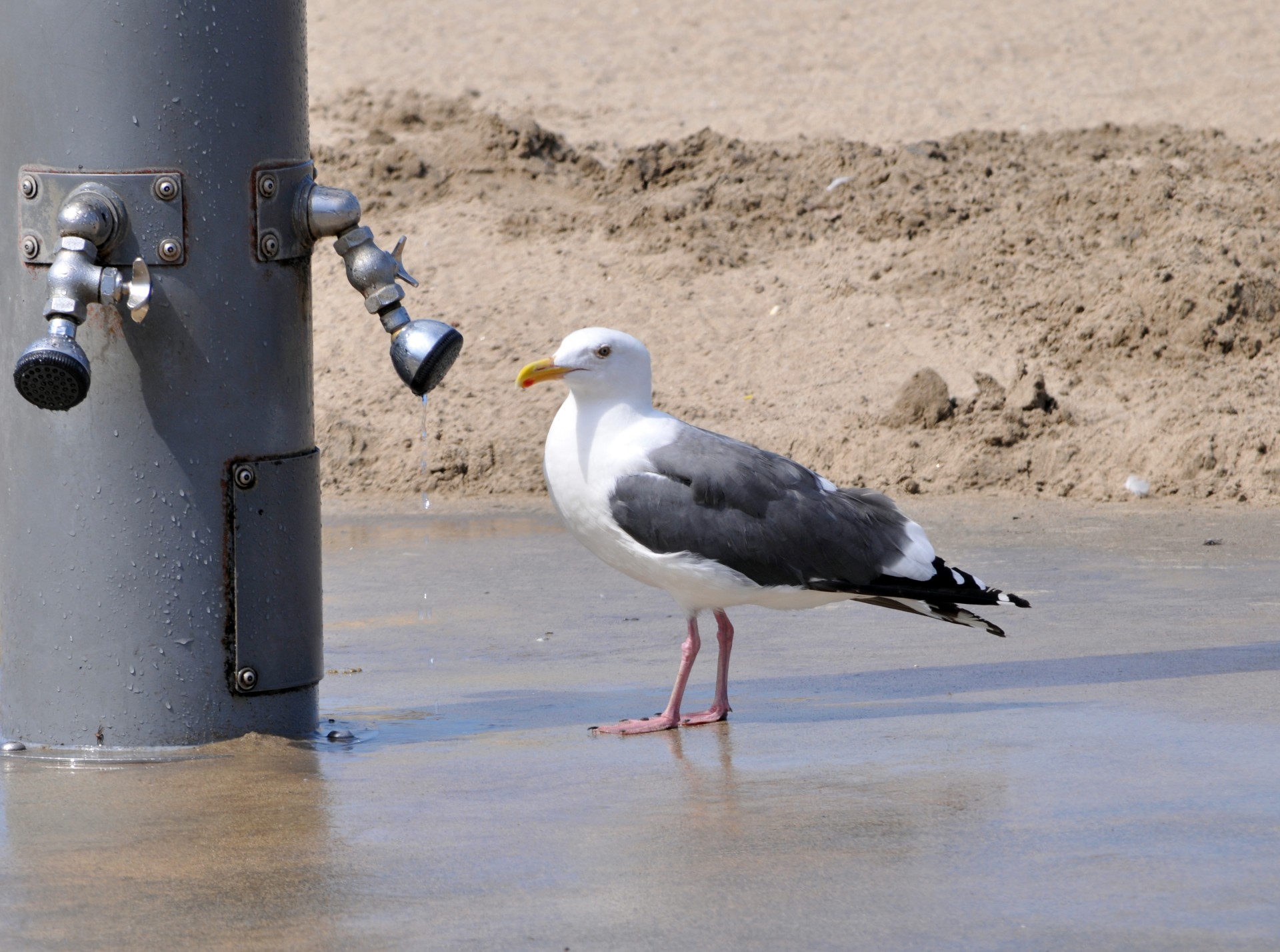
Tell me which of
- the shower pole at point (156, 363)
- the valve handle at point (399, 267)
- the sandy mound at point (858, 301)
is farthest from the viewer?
the sandy mound at point (858, 301)

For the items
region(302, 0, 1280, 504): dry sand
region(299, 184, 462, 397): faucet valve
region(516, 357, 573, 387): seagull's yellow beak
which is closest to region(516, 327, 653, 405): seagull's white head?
region(516, 357, 573, 387): seagull's yellow beak

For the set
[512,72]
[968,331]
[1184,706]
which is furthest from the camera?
[512,72]

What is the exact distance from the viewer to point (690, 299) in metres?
13.1

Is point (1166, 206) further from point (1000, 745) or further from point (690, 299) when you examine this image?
point (1000, 745)

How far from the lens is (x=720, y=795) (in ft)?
15.8

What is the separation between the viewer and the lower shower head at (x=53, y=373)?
4.85 m

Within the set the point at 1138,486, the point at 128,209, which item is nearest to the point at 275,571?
the point at 128,209

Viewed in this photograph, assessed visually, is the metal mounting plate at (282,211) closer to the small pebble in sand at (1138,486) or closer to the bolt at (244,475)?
the bolt at (244,475)

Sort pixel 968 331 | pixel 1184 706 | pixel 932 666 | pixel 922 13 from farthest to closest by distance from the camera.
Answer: pixel 922 13 → pixel 968 331 → pixel 932 666 → pixel 1184 706

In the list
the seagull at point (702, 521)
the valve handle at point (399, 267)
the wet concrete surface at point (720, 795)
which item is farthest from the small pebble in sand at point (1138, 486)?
the valve handle at point (399, 267)

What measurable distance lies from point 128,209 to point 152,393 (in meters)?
0.50

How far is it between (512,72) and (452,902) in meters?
19.4

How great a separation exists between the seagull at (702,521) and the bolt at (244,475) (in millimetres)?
951

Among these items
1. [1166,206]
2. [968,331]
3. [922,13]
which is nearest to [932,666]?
[968,331]
